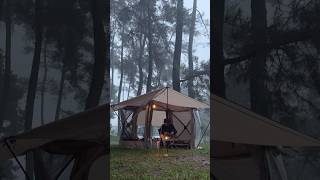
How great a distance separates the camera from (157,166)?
6.61 meters

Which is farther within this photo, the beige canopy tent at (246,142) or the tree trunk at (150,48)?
the tree trunk at (150,48)

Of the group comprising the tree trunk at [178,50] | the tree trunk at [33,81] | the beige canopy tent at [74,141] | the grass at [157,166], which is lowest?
the grass at [157,166]

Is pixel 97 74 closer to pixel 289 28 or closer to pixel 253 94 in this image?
pixel 253 94

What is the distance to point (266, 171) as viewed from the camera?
9.91 feet

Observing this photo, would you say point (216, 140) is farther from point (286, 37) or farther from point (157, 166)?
point (157, 166)

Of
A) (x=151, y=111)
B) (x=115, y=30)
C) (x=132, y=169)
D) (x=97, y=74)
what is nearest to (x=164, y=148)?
(x=151, y=111)

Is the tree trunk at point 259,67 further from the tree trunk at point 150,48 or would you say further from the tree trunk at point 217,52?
the tree trunk at point 150,48

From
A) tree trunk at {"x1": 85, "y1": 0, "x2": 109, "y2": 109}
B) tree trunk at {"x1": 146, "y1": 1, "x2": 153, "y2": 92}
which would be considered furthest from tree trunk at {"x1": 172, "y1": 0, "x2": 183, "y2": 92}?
tree trunk at {"x1": 85, "y1": 0, "x2": 109, "y2": 109}

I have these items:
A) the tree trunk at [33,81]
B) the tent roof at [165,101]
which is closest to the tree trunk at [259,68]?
the tree trunk at [33,81]

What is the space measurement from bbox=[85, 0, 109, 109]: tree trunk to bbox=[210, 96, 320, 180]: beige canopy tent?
0.92 meters

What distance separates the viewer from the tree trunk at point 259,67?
11.0 feet

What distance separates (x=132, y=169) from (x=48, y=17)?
3435mm

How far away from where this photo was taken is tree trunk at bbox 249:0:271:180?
A: 3.34 meters

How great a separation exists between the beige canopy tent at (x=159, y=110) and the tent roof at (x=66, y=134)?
606 centimetres
